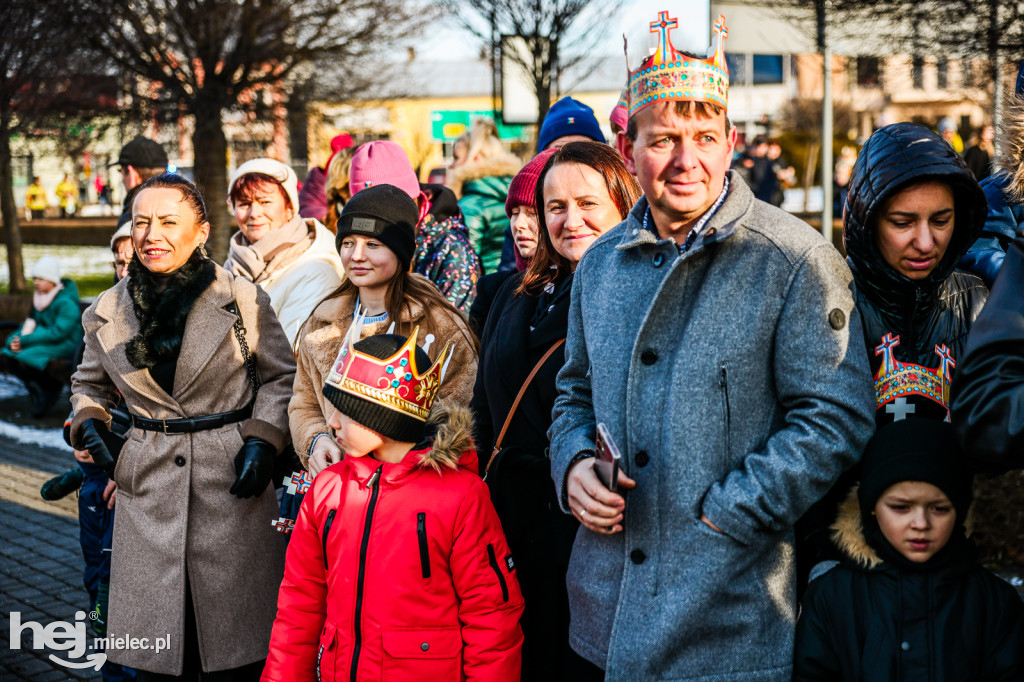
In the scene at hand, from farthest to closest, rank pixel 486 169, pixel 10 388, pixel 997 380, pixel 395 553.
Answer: pixel 10 388 < pixel 486 169 < pixel 395 553 < pixel 997 380

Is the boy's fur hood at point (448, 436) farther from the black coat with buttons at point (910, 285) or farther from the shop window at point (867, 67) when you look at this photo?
the shop window at point (867, 67)

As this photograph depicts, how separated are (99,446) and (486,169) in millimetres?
3486

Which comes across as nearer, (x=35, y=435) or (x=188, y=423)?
(x=188, y=423)

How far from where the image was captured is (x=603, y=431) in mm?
2256

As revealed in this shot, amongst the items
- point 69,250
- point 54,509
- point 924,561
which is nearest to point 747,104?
point 69,250

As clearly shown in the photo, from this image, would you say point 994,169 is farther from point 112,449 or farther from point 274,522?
point 112,449

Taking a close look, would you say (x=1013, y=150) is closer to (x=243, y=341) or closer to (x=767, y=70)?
(x=243, y=341)

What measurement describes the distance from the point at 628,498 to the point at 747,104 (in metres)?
50.8

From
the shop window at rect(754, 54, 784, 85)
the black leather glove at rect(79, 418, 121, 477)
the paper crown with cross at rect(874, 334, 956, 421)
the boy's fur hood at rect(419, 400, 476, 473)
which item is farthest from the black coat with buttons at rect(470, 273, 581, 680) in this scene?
the shop window at rect(754, 54, 784, 85)

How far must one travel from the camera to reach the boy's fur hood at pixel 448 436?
2.83m

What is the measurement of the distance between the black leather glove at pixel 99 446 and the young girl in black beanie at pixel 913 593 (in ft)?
8.57

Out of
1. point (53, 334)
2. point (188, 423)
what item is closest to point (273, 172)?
point (188, 423)

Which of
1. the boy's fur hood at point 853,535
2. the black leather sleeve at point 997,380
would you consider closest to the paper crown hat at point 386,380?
the boy's fur hood at point 853,535

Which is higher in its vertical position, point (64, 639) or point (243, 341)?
point (243, 341)
